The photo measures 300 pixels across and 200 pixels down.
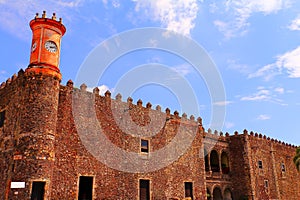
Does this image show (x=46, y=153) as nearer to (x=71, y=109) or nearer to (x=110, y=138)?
(x=71, y=109)

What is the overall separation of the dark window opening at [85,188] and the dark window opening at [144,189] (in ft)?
15.0

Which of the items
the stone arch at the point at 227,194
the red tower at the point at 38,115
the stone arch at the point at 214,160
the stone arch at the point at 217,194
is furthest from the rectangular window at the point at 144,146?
the stone arch at the point at 227,194

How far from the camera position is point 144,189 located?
71.1 feet

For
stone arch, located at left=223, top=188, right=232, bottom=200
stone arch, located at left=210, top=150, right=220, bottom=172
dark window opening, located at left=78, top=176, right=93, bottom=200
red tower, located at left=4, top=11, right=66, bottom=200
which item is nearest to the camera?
red tower, located at left=4, top=11, right=66, bottom=200

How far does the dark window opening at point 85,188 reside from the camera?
59.4ft

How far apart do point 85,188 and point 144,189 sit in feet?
17.0

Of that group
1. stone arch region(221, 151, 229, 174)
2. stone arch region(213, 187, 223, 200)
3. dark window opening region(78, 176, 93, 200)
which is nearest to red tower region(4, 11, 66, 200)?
dark window opening region(78, 176, 93, 200)

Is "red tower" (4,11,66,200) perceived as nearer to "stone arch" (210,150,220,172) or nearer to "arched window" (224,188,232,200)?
"stone arch" (210,150,220,172)

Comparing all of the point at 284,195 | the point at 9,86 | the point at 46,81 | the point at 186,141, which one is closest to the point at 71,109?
the point at 46,81

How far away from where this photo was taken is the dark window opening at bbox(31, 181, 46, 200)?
1492 centimetres

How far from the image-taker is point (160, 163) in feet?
76.4

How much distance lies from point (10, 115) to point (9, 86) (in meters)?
2.21

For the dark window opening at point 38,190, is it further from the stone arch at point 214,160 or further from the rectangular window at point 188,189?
the stone arch at point 214,160

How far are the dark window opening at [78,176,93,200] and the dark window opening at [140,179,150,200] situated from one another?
456 cm
